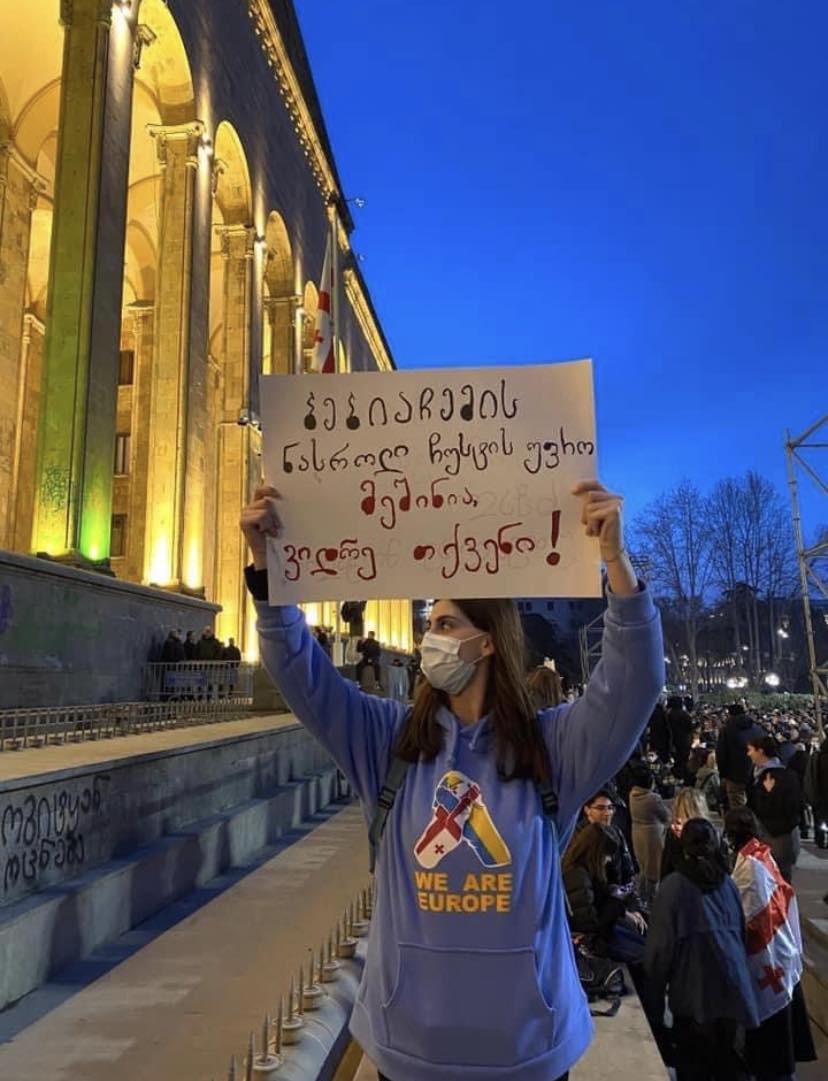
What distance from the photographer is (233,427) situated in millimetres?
30812

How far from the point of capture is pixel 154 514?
22547 mm

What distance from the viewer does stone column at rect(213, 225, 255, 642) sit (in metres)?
29.3

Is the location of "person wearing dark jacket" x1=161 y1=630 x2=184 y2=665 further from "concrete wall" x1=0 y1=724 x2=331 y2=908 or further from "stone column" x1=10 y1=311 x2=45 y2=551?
"concrete wall" x1=0 y1=724 x2=331 y2=908

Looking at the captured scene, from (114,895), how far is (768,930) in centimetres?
428

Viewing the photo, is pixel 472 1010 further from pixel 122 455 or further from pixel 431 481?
pixel 122 455

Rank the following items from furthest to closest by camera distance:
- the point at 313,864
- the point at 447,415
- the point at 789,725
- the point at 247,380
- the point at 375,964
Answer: the point at 247,380 < the point at 789,725 < the point at 313,864 < the point at 447,415 < the point at 375,964

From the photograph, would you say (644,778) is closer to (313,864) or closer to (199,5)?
(313,864)

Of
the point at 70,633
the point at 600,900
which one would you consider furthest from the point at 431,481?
the point at 70,633

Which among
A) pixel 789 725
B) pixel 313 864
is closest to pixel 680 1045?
pixel 313 864

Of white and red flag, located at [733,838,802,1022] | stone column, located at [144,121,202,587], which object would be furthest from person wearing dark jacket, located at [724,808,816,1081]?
stone column, located at [144,121,202,587]

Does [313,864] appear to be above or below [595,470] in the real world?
below

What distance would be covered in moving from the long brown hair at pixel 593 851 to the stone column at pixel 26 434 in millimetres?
23342

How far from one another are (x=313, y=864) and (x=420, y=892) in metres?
6.99

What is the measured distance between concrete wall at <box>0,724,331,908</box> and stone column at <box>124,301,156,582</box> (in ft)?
66.7
